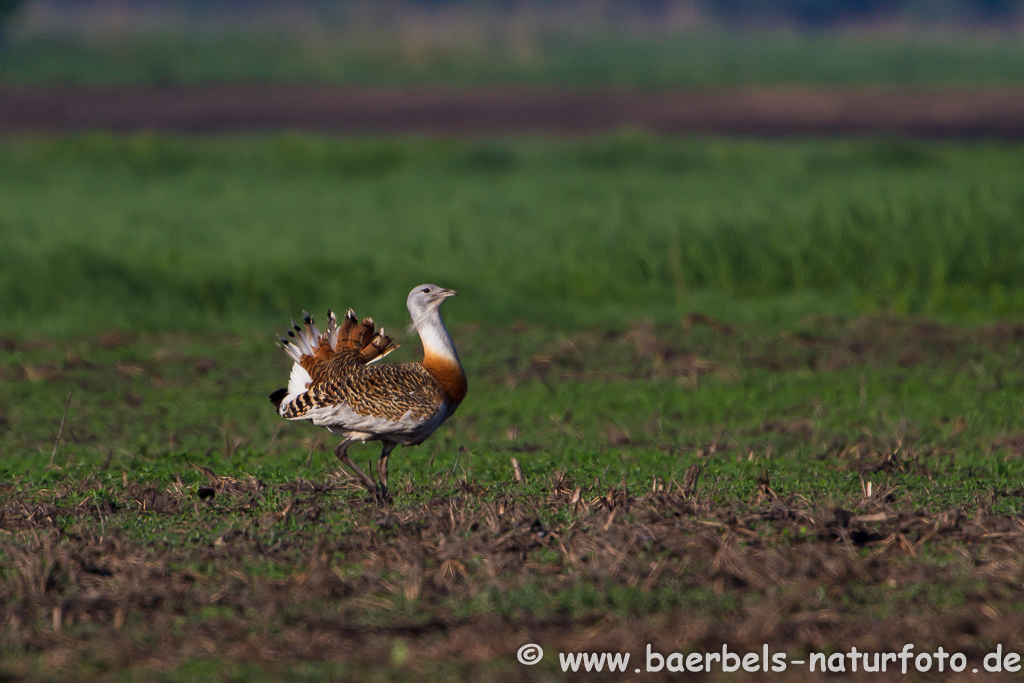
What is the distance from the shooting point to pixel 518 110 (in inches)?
1179

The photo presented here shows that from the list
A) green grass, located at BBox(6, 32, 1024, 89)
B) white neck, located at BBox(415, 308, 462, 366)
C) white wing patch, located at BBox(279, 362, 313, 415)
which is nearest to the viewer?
white neck, located at BBox(415, 308, 462, 366)

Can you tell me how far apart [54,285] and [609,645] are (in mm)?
9375

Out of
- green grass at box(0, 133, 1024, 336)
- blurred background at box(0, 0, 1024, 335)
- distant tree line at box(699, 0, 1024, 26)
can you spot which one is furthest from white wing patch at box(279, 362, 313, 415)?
distant tree line at box(699, 0, 1024, 26)

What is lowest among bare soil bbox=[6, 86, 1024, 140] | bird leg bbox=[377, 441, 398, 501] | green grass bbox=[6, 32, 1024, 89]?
bird leg bbox=[377, 441, 398, 501]

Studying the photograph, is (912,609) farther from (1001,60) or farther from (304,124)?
(1001,60)

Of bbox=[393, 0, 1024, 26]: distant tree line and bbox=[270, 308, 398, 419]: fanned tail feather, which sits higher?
bbox=[393, 0, 1024, 26]: distant tree line

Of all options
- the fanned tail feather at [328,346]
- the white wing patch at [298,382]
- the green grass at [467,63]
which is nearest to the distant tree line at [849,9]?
the green grass at [467,63]

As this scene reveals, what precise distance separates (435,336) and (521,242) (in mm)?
7299

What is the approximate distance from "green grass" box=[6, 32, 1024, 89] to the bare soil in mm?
3160

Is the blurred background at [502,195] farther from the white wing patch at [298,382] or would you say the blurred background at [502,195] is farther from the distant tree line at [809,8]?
the distant tree line at [809,8]

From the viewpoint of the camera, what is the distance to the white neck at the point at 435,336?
275 inches

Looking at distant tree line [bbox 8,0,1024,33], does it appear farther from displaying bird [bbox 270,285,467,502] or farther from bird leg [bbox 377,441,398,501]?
bird leg [bbox 377,441,398,501]

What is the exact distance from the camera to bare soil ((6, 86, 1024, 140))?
26.7 meters

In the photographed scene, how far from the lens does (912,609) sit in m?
4.81
